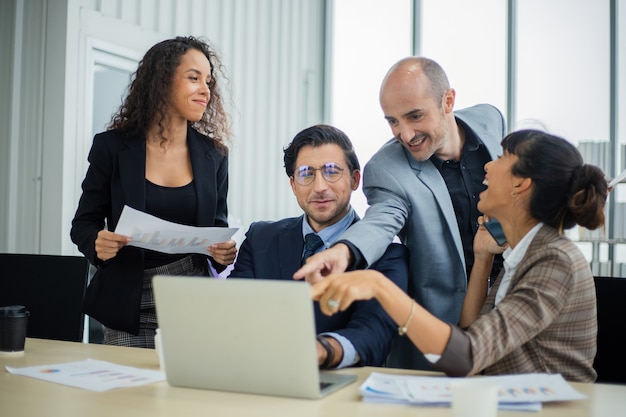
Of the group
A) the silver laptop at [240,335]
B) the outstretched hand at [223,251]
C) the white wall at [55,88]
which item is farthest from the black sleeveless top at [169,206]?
the white wall at [55,88]

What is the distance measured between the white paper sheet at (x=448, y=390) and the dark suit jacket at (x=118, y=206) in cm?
112

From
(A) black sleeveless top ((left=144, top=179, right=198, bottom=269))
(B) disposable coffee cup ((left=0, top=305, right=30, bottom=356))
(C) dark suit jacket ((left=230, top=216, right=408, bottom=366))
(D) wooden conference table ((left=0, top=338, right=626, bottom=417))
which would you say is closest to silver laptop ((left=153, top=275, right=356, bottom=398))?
(D) wooden conference table ((left=0, top=338, right=626, bottom=417))

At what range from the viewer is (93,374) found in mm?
1669

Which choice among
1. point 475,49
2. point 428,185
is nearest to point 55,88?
point 428,185

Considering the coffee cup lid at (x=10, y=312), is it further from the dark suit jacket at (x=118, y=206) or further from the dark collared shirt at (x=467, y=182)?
the dark collared shirt at (x=467, y=182)

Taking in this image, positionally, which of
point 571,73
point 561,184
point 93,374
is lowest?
point 93,374

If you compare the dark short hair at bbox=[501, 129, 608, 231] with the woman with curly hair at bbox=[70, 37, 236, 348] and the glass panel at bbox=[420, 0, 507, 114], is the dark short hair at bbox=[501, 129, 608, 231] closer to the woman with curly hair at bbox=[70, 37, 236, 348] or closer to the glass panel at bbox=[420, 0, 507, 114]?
the woman with curly hair at bbox=[70, 37, 236, 348]

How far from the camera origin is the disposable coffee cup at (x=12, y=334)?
6.31 ft

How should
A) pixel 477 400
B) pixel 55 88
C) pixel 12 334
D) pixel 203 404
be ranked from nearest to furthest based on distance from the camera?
pixel 477 400
pixel 203 404
pixel 12 334
pixel 55 88

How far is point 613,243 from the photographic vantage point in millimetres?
5422

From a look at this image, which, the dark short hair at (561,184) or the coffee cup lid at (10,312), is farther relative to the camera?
the coffee cup lid at (10,312)

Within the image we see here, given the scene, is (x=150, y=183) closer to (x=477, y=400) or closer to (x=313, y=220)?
(x=313, y=220)

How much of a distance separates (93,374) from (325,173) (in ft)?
3.12

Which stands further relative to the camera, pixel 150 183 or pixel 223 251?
pixel 150 183
